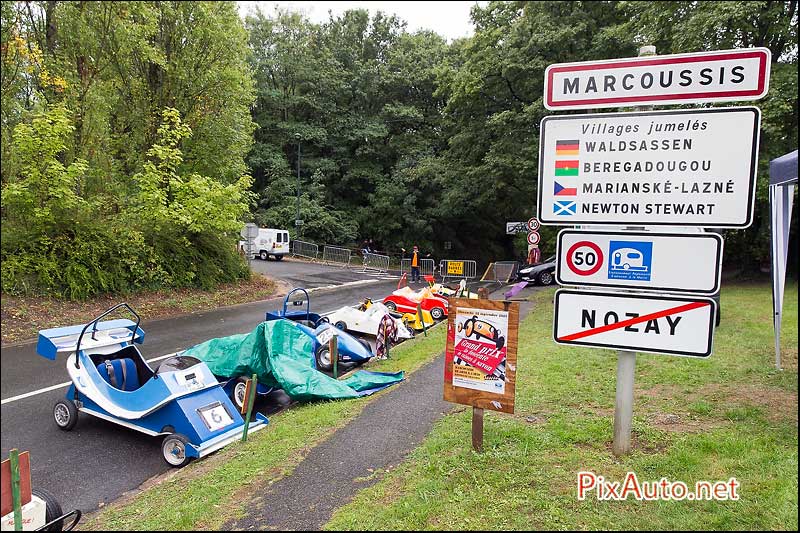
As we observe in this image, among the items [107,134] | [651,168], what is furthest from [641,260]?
[107,134]

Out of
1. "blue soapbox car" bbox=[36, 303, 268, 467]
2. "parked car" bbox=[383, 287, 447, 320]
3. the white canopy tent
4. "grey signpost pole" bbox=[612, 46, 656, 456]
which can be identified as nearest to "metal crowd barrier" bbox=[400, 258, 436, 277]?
"parked car" bbox=[383, 287, 447, 320]

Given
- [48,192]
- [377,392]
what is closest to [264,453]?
[377,392]

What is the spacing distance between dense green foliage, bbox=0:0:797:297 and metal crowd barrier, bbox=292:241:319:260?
1.03m

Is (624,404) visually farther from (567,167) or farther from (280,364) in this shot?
(280,364)

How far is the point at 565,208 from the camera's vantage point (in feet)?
12.1

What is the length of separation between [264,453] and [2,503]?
97.5 inches

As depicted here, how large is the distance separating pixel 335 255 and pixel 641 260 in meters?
30.2

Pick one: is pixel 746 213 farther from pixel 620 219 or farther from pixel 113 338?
pixel 113 338

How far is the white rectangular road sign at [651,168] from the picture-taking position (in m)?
3.22

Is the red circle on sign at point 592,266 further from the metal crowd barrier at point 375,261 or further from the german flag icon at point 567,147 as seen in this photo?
the metal crowd barrier at point 375,261

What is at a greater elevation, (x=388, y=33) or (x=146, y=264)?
(x=388, y=33)

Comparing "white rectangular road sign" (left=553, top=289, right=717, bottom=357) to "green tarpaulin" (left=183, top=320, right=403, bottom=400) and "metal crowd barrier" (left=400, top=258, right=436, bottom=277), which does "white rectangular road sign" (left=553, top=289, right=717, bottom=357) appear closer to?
"green tarpaulin" (left=183, top=320, right=403, bottom=400)

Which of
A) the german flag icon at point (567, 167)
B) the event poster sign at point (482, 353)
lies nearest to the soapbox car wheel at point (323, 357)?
the event poster sign at point (482, 353)

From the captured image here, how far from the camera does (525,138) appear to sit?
20547 millimetres
